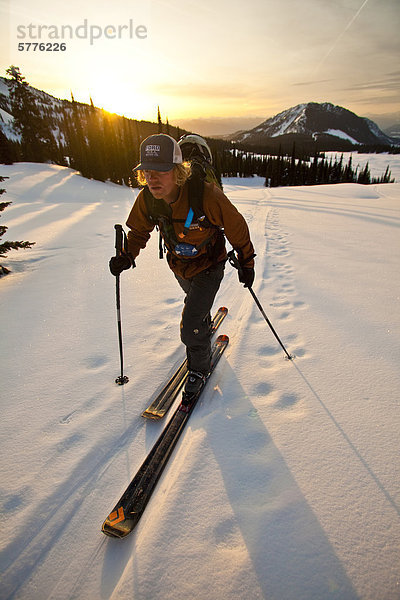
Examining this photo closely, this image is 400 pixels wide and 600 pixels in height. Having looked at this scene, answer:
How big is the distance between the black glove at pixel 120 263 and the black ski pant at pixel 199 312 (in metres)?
0.73

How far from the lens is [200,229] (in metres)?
2.60

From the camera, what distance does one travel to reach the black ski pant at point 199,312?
9.29 ft

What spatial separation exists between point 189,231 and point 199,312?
2.77 feet

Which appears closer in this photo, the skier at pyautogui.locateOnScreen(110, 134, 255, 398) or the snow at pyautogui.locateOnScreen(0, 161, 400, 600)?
the snow at pyautogui.locateOnScreen(0, 161, 400, 600)

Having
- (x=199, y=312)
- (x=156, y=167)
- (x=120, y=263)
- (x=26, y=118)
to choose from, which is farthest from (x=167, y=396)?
(x=26, y=118)

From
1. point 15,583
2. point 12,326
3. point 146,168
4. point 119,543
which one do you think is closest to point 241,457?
point 119,543

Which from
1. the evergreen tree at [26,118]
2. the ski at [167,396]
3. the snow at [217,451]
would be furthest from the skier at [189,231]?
the evergreen tree at [26,118]

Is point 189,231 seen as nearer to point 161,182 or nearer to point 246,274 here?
point 161,182

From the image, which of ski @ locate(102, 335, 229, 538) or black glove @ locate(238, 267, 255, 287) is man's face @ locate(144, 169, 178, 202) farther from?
ski @ locate(102, 335, 229, 538)

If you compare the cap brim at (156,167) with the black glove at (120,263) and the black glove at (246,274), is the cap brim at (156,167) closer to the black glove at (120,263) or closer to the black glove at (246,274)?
the black glove at (120,263)

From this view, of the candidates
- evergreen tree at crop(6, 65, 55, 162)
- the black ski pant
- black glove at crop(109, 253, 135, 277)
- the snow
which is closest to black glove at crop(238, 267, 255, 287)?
the black ski pant

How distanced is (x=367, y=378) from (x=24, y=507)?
11.0 feet

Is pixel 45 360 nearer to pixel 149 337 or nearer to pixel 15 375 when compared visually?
pixel 15 375

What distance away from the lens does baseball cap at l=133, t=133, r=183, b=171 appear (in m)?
2.29
